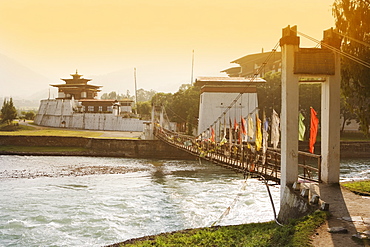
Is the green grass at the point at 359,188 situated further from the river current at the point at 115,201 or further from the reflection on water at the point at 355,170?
the reflection on water at the point at 355,170

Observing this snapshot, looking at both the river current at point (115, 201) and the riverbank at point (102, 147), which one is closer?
the river current at point (115, 201)

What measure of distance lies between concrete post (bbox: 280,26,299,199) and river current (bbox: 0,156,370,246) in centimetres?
273

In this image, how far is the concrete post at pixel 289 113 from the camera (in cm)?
809

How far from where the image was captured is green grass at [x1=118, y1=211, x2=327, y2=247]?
5.49 meters

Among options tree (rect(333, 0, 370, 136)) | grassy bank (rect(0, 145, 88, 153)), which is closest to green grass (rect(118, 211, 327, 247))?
tree (rect(333, 0, 370, 136))

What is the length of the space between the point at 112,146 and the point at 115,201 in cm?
1785

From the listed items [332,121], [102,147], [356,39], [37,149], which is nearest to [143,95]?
[37,149]

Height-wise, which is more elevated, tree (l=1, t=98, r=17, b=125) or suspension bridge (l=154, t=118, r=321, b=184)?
tree (l=1, t=98, r=17, b=125)

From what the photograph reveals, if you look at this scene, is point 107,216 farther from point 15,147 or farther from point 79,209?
point 15,147

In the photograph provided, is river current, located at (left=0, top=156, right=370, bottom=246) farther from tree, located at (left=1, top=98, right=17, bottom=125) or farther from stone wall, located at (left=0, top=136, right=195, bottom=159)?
tree, located at (left=1, top=98, right=17, bottom=125)

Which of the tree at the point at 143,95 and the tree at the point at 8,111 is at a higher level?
the tree at the point at 143,95

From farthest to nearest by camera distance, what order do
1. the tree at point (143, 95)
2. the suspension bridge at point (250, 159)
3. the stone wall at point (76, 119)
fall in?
1. the tree at point (143, 95)
2. the stone wall at point (76, 119)
3. the suspension bridge at point (250, 159)

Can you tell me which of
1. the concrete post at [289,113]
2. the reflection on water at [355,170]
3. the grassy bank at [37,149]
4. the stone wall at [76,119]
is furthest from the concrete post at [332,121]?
the stone wall at [76,119]

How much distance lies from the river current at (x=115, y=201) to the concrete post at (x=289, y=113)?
8.96ft
